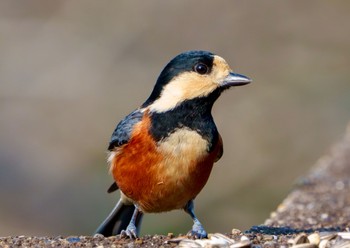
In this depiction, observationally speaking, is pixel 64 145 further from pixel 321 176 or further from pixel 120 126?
pixel 120 126

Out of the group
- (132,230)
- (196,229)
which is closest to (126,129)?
(132,230)

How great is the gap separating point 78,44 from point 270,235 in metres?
11.9

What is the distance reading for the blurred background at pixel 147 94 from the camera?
45.3 feet

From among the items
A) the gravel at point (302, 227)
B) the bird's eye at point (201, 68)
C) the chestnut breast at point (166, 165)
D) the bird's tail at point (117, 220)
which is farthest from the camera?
the bird's tail at point (117, 220)

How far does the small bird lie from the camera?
644 centimetres

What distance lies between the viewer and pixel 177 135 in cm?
645

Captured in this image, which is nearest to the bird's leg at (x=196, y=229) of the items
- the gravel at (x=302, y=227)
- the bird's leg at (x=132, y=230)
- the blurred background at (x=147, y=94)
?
the gravel at (x=302, y=227)

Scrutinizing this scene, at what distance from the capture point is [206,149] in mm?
6500

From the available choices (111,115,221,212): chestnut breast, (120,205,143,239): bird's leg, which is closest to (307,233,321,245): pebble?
(111,115,221,212): chestnut breast

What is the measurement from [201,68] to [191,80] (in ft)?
0.36

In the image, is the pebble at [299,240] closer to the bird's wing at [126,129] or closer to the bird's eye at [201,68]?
the bird's eye at [201,68]

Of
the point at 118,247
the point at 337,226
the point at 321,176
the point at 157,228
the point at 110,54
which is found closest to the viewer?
the point at 118,247

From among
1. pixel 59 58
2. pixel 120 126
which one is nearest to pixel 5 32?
pixel 59 58

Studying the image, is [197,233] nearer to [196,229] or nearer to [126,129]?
[196,229]
